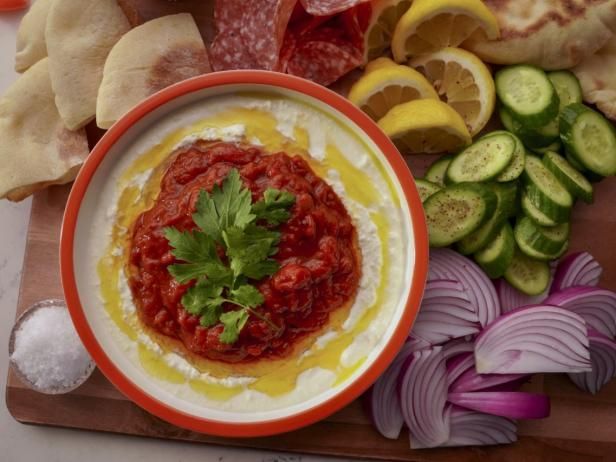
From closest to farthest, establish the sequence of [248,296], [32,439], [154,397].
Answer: [248,296] < [154,397] < [32,439]

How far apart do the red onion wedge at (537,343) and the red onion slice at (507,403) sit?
11cm

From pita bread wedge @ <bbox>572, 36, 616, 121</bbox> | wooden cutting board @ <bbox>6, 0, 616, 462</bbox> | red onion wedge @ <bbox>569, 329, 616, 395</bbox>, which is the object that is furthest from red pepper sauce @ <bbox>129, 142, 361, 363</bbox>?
pita bread wedge @ <bbox>572, 36, 616, 121</bbox>

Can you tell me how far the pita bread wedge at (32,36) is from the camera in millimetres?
3463

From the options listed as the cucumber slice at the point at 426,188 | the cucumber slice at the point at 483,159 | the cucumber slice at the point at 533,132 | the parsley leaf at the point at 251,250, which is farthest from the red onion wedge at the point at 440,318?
the parsley leaf at the point at 251,250

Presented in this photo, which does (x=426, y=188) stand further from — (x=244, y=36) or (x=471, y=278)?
(x=244, y=36)

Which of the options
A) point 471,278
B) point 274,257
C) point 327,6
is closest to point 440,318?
point 471,278

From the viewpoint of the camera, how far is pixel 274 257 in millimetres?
2838

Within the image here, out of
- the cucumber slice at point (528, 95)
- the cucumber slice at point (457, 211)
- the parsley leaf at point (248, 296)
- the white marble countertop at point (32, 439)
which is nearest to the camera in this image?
the parsley leaf at point (248, 296)

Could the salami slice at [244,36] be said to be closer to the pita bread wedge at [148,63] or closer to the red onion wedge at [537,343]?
the pita bread wedge at [148,63]

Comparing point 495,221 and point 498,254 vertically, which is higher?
point 495,221

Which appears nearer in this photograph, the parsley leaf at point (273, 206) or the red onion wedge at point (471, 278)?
the parsley leaf at point (273, 206)

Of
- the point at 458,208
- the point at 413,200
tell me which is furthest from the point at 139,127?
the point at 458,208

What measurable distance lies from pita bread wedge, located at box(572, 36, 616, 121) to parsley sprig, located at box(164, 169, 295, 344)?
1653 millimetres

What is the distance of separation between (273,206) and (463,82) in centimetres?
122
